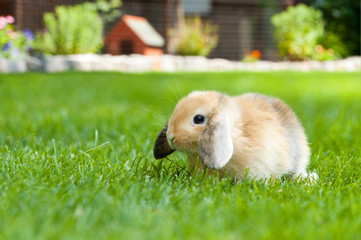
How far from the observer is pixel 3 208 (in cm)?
111

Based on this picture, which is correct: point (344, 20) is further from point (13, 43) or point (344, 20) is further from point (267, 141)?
point (267, 141)

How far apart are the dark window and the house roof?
17.4 inches

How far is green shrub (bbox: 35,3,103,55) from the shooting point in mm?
10500

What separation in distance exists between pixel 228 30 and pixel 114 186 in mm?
12530

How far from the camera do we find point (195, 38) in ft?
41.4

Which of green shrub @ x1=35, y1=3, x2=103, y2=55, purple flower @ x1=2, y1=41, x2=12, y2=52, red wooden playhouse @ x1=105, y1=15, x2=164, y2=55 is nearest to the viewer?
purple flower @ x1=2, y1=41, x2=12, y2=52

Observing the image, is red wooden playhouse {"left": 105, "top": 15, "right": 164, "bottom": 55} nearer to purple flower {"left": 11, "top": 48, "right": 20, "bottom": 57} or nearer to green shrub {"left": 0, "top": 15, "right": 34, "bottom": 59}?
green shrub {"left": 0, "top": 15, "right": 34, "bottom": 59}

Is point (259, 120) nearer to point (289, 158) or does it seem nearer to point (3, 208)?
point (289, 158)

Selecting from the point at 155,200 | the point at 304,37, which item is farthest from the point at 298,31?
the point at 155,200

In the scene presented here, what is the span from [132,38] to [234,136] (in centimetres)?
1037

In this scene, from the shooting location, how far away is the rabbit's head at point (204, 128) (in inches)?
54.3

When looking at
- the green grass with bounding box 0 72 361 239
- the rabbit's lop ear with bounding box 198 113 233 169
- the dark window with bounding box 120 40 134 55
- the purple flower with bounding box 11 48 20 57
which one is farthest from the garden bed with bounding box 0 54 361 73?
the rabbit's lop ear with bounding box 198 113 233 169

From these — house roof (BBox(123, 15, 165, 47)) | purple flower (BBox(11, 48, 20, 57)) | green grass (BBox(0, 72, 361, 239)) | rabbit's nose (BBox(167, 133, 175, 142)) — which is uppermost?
house roof (BBox(123, 15, 165, 47))

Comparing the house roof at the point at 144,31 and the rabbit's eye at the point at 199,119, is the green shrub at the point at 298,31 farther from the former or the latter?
the rabbit's eye at the point at 199,119
